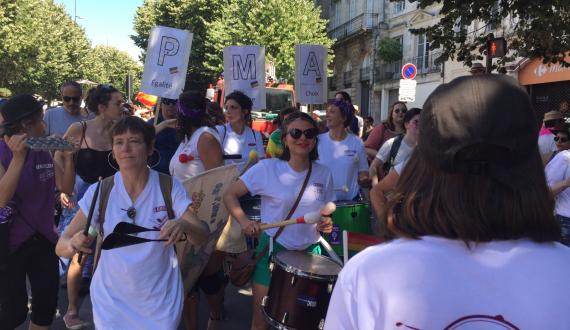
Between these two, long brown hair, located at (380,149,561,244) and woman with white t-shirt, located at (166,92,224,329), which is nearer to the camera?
long brown hair, located at (380,149,561,244)

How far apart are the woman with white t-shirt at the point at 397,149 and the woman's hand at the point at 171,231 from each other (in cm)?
270

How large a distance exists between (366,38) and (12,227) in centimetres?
3103

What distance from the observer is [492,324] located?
1.07m

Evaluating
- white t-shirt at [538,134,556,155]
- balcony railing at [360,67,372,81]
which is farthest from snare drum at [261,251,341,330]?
balcony railing at [360,67,372,81]

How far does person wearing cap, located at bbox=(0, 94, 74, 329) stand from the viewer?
10.5 feet

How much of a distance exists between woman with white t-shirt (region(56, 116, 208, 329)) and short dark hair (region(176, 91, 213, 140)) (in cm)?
148

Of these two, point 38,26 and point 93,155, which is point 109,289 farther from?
point 38,26

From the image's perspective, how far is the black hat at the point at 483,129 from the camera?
108 cm

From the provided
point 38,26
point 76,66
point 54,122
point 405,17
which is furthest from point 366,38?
point 54,122

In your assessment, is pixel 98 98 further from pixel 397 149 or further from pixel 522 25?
pixel 522 25

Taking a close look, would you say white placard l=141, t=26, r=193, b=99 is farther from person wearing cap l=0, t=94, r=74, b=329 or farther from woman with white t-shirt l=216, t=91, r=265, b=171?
person wearing cap l=0, t=94, r=74, b=329

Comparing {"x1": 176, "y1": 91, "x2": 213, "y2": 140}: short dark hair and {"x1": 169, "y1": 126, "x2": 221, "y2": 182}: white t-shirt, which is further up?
{"x1": 176, "y1": 91, "x2": 213, "y2": 140}: short dark hair

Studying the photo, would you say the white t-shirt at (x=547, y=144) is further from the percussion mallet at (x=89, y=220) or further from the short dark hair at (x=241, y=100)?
the percussion mallet at (x=89, y=220)

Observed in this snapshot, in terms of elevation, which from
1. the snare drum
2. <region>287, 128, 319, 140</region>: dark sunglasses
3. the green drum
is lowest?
the snare drum
